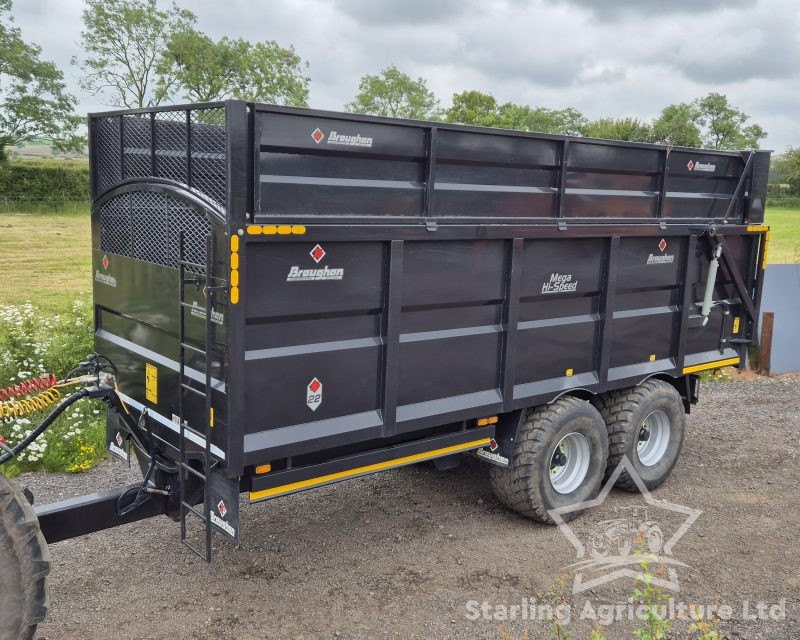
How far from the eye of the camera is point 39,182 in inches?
1113

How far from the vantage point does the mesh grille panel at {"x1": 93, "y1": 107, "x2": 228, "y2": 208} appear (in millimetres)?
3996

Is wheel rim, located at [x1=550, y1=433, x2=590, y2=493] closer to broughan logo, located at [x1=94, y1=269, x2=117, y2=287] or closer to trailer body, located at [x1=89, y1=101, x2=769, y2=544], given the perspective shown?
trailer body, located at [x1=89, y1=101, x2=769, y2=544]

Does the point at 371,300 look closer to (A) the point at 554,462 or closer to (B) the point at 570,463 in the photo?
(A) the point at 554,462

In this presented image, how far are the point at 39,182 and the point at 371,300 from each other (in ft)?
90.6

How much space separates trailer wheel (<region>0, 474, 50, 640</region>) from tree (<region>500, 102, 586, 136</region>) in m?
44.7

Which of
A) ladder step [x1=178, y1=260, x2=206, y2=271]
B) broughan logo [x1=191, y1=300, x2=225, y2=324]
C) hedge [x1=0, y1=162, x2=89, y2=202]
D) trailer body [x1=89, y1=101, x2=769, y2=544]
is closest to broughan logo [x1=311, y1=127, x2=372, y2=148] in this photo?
trailer body [x1=89, y1=101, x2=769, y2=544]

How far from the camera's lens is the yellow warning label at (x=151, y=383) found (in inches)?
182

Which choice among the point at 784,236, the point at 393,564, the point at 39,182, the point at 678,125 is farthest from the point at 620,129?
the point at 393,564

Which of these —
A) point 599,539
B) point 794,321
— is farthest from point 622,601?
point 794,321

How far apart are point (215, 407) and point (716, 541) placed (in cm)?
368

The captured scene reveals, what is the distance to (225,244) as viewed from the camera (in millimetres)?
3824

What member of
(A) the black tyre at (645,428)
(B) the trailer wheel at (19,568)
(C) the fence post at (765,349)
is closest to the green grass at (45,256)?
(A) the black tyre at (645,428)

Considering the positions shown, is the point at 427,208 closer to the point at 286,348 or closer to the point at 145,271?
the point at 286,348
